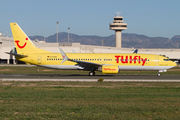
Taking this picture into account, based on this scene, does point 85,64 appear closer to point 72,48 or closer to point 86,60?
point 86,60

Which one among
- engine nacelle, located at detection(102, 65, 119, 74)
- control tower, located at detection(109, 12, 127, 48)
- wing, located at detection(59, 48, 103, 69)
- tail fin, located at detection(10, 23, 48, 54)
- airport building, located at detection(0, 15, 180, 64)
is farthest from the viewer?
control tower, located at detection(109, 12, 127, 48)

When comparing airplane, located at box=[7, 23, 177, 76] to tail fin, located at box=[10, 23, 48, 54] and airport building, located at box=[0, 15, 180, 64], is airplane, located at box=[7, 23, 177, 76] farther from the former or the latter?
airport building, located at box=[0, 15, 180, 64]

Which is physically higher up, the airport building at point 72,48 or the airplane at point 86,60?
the airport building at point 72,48

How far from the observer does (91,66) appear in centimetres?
3784

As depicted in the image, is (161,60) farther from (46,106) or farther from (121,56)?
(46,106)

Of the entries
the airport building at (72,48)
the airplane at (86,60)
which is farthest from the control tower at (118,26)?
the airplane at (86,60)

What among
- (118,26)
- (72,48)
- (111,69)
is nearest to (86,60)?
(111,69)

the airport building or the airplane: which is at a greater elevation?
the airport building

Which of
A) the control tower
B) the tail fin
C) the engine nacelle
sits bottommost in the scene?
the engine nacelle

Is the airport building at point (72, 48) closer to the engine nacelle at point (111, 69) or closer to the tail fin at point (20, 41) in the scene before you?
the tail fin at point (20, 41)

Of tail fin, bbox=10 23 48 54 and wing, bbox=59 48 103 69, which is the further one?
tail fin, bbox=10 23 48 54

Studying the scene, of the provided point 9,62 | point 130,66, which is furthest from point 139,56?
point 9,62

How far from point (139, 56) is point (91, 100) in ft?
78.4

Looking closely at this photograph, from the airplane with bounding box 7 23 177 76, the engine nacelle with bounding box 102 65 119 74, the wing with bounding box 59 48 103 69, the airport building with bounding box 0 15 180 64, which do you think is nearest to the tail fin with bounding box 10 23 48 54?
the airplane with bounding box 7 23 177 76
